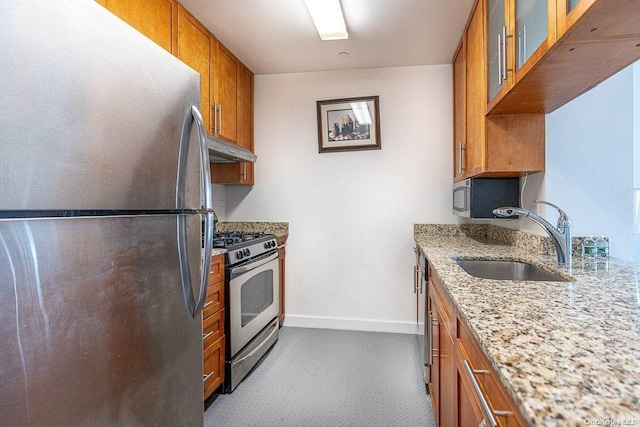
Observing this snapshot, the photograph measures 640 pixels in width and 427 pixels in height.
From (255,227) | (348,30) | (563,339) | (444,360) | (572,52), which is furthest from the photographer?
(255,227)

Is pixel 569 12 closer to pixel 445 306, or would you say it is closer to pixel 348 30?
pixel 445 306

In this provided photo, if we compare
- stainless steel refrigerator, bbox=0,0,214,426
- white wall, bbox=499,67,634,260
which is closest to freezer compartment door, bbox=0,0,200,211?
stainless steel refrigerator, bbox=0,0,214,426

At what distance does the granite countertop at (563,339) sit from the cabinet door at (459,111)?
53.9 inches

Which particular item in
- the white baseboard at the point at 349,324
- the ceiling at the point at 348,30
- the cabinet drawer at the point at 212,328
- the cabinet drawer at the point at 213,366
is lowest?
the white baseboard at the point at 349,324

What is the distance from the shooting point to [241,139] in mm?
2945

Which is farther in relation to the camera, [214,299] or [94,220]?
[214,299]

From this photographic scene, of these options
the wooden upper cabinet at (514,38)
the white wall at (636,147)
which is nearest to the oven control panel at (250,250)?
the wooden upper cabinet at (514,38)

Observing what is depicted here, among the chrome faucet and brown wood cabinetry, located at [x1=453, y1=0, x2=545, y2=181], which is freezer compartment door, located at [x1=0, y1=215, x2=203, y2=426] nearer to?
the chrome faucet

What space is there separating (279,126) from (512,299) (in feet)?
8.83

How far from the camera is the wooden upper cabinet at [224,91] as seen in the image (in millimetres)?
2471

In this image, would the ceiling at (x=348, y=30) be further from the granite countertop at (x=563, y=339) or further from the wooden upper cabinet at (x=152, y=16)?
the granite countertop at (x=563, y=339)

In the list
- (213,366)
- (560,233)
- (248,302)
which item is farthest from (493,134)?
(213,366)

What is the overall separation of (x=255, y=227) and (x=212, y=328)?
1.45 meters

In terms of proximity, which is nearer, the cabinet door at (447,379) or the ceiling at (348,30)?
the cabinet door at (447,379)
